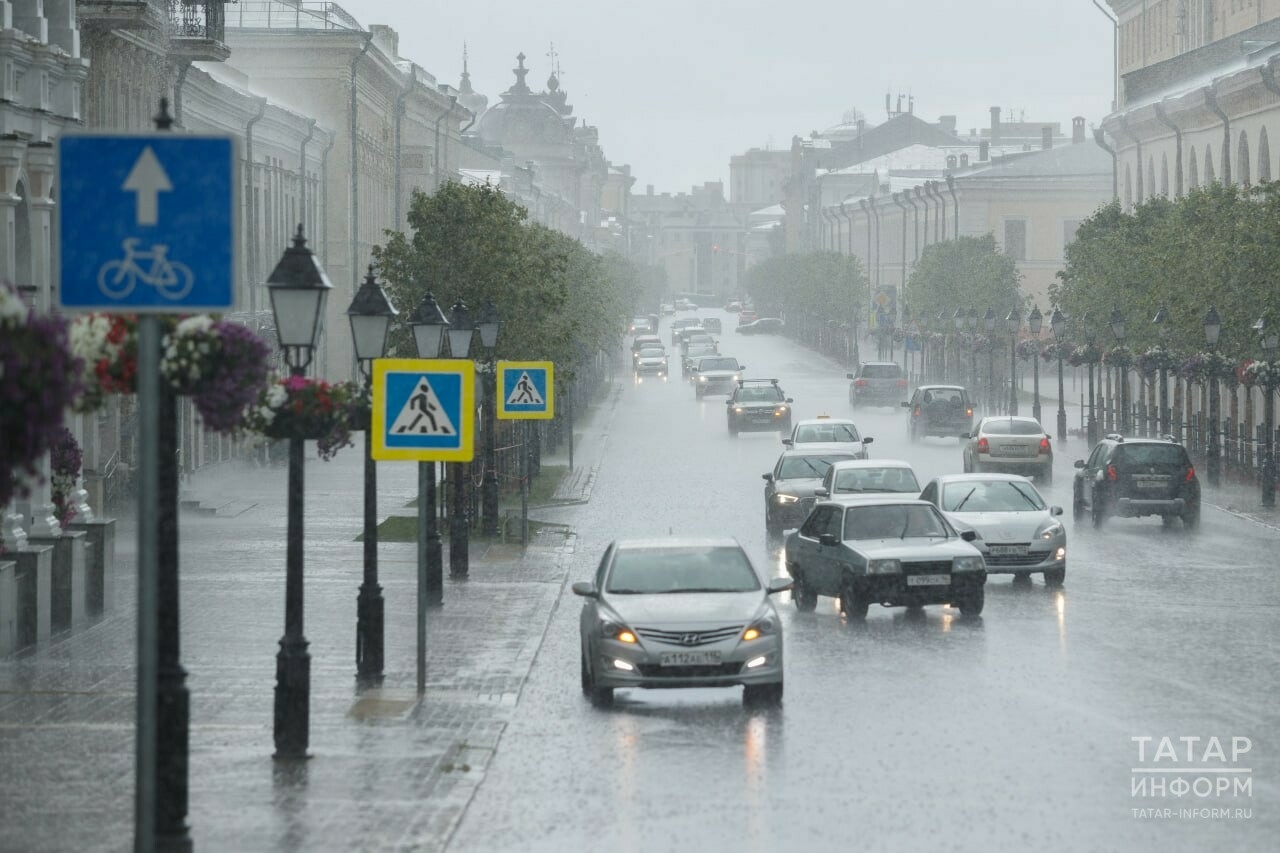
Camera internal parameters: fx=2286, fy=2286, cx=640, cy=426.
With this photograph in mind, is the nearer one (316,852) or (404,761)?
(316,852)

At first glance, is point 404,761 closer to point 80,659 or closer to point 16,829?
point 16,829

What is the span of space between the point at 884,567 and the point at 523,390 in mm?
9112

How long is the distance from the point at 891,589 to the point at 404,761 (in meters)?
9.25

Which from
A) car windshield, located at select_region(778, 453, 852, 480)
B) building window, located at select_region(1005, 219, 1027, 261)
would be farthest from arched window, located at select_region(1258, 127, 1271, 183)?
building window, located at select_region(1005, 219, 1027, 261)

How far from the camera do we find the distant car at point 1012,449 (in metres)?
45.5

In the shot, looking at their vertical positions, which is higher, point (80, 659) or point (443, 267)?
point (443, 267)

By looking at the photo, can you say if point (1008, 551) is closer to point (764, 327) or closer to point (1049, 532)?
point (1049, 532)

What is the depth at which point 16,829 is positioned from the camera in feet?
40.5

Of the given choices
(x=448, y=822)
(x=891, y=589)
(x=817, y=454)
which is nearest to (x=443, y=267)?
(x=817, y=454)

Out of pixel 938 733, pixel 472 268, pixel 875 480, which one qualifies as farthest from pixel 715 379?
pixel 938 733

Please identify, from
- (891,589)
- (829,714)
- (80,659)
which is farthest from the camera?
(891,589)

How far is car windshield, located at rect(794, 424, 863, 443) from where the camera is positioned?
42875 millimetres

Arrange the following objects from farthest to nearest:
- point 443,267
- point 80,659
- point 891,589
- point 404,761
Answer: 1. point 443,267
2. point 891,589
3. point 80,659
4. point 404,761

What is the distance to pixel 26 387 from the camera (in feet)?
26.3
